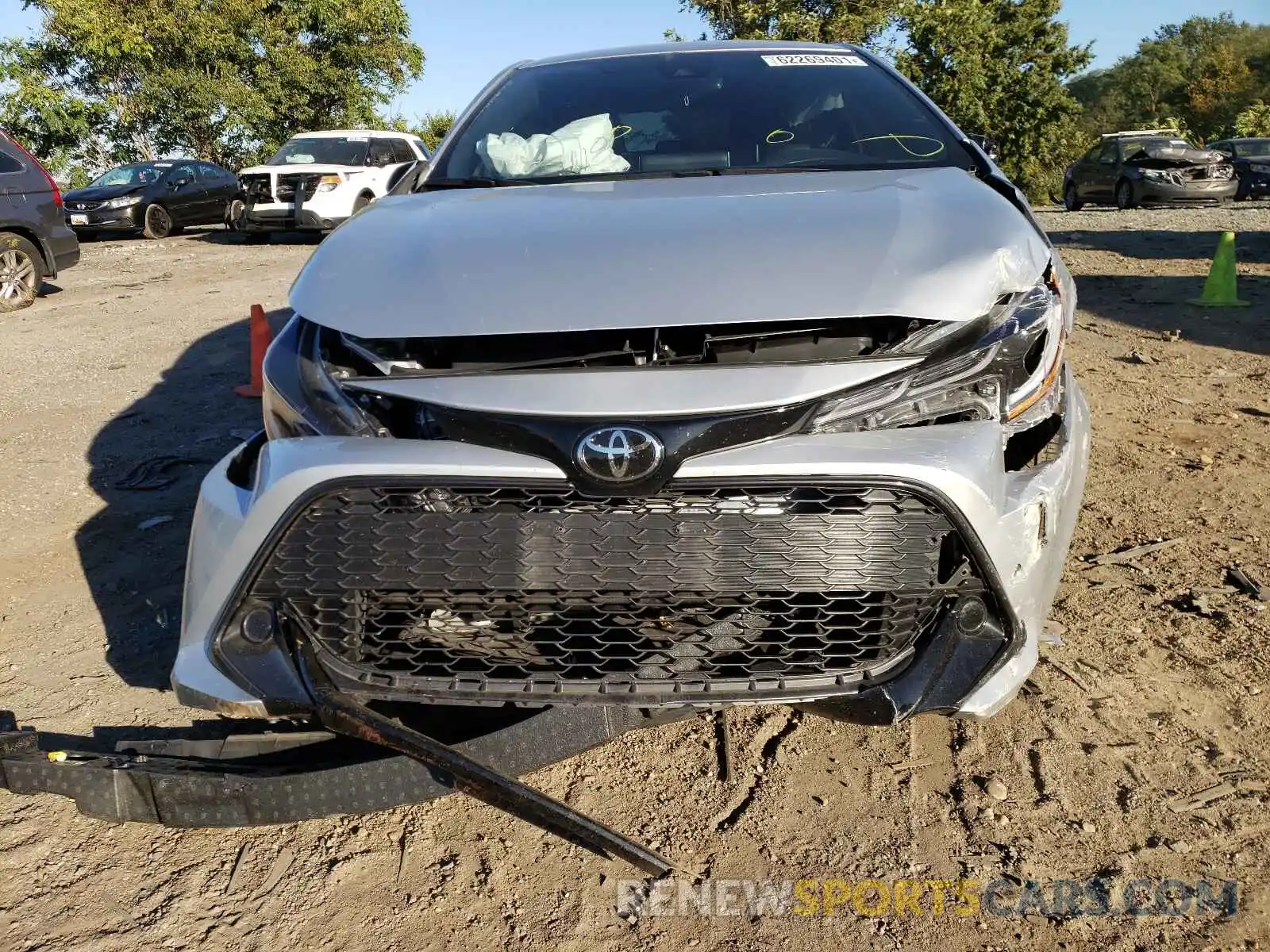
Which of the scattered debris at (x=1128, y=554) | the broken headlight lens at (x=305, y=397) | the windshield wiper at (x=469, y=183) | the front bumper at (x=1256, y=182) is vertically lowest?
the front bumper at (x=1256, y=182)

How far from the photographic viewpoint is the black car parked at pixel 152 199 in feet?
53.0

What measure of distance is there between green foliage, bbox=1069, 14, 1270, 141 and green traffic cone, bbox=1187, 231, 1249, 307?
38.2 meters

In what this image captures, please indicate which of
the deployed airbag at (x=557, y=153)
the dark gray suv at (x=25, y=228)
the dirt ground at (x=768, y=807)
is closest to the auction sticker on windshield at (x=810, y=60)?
the deployed airbag at (x=557, y=153)

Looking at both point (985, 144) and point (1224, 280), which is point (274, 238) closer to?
point (1224, 280)

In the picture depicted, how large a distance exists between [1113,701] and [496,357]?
1.84m

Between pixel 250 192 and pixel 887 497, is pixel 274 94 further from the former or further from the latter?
pixel 887 497

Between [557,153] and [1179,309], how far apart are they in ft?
21.9

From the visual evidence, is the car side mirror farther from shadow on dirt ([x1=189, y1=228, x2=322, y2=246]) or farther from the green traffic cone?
shadow on dirt ([x1=189, y1=228, x2=322, y2=246])

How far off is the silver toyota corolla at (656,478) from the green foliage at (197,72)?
29.2 meters

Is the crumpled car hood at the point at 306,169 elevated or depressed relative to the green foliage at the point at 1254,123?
elevated

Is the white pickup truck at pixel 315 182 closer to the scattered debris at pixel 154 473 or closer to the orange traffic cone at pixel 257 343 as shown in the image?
the orange traffic cone at pixel 257 343

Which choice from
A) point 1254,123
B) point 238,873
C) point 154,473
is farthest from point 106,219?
point 1254,123

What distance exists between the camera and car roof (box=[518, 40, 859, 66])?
368 cm

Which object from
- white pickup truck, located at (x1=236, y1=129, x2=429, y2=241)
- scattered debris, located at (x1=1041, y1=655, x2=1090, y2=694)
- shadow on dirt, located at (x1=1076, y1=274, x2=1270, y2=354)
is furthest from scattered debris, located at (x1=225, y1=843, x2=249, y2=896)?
white pickup truck, located at (x1=236, y1=129, x2=429, y2=241)
